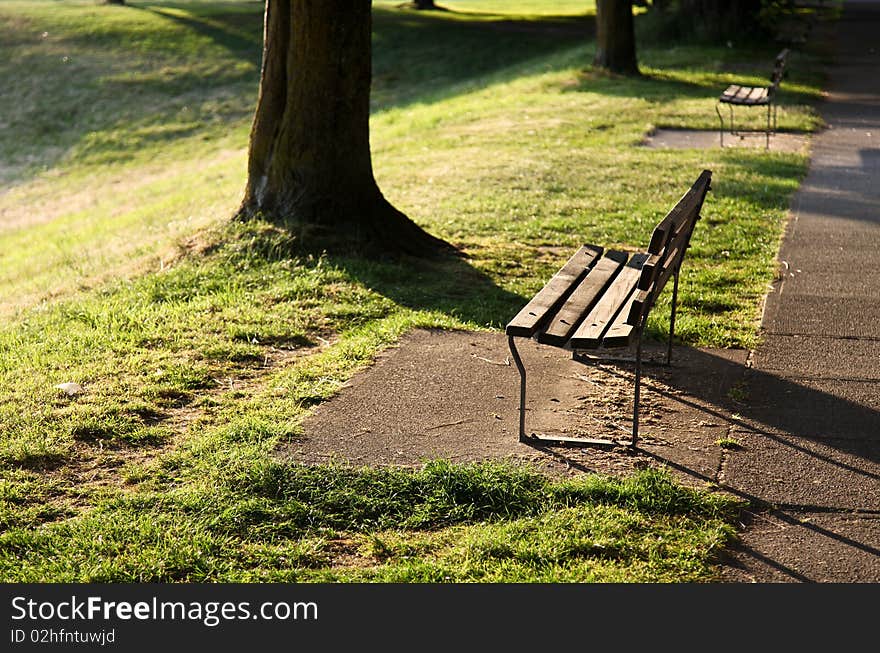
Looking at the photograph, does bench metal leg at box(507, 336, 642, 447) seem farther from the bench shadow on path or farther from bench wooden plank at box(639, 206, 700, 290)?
bench wooden plank at box(639, 206, 700, 290)

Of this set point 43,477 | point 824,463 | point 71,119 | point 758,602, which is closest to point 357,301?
point 43,477

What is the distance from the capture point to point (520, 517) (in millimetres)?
4492

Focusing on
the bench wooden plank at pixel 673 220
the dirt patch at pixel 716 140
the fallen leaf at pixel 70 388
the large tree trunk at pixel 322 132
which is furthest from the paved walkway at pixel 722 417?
the dirt patch at pixel 716 140

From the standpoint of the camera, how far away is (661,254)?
5.05 m

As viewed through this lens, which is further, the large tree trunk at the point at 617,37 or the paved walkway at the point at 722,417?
the large tree trunk at the point at 617,37

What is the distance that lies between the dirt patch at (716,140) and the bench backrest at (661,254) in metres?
7.95

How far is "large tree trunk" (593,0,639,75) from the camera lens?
2012cm

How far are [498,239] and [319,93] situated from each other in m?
1.91

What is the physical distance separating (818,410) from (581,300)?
129 centimetres

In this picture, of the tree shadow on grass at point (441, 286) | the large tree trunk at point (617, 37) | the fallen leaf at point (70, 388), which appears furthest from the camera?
the large tree trunk at point (617, 37)

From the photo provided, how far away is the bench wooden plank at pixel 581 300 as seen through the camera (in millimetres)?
5102

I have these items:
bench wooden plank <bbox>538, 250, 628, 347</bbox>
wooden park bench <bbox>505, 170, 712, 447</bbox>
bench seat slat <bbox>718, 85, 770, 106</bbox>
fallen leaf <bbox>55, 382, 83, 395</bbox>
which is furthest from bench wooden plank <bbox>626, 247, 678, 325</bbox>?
bench seat slat <bbox>718, 85, 770, 106</bbox>

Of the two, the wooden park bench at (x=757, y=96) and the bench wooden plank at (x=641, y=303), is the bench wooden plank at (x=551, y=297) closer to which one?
the bench wooden plank at (x=641, y=303)
